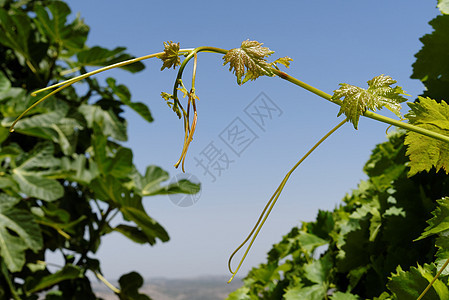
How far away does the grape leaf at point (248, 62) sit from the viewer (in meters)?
0.38

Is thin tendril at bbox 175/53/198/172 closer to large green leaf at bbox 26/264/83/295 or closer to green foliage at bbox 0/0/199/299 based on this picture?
green foliage at bbox 0/0/199/299

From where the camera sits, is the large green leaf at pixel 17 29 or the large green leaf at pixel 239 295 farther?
the large green leaf at pixel 17 29

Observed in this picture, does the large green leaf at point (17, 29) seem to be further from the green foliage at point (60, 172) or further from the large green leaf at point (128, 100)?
the large green leaf at point (128, 100)

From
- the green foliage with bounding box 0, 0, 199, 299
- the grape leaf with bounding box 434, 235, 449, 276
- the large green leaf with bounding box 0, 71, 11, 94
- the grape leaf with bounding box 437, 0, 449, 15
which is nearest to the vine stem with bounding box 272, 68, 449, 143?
the grape leaf with bounding box 434, 235, 449, 276

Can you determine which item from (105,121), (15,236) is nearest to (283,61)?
(15,236)

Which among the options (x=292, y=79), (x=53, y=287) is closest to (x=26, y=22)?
(x=53, y=287)

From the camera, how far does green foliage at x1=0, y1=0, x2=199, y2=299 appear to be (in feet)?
5.54

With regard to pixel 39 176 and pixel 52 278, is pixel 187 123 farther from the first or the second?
pixel 52 278

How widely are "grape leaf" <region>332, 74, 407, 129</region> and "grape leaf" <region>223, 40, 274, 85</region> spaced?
0.07 metres

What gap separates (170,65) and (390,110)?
0.71ft

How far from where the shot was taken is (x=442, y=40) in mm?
702

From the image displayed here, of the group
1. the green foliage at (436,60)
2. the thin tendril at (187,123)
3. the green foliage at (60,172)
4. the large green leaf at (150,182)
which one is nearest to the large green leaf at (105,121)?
the green foliage at (60,172)

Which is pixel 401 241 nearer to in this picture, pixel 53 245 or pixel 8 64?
pixel 53 245

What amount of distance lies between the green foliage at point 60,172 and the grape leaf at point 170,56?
1.34m
